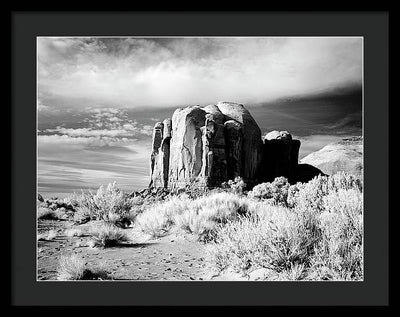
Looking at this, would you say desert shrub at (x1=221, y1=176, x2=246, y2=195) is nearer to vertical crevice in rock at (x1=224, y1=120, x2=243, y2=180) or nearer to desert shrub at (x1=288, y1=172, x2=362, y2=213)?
vertical crevice in rock at (x1=224, y1=120, x2=243, y2=180)

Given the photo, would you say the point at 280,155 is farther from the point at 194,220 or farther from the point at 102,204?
the point at 194,220

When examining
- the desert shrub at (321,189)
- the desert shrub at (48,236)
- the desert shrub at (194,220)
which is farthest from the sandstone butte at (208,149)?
the desert shrub at (48,236)

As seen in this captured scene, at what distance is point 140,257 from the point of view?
5.41m

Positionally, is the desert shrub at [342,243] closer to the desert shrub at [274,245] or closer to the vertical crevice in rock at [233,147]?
the desert shrub at [274,245]

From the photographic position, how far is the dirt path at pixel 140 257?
15.8 feet

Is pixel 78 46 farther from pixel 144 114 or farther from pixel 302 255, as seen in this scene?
pixel 302 255

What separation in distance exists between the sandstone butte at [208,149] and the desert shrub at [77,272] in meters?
16.8

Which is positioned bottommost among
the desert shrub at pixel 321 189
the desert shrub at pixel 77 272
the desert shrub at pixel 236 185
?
the desert shrub at pixel 77 272

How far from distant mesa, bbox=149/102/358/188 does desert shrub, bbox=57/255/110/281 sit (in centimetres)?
1688

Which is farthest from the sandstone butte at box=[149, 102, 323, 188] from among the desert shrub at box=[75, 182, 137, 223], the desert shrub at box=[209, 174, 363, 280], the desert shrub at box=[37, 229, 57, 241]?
the desert shrub at box=[209, 174, 363, 280]

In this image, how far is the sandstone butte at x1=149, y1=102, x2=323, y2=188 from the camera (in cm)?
2230
